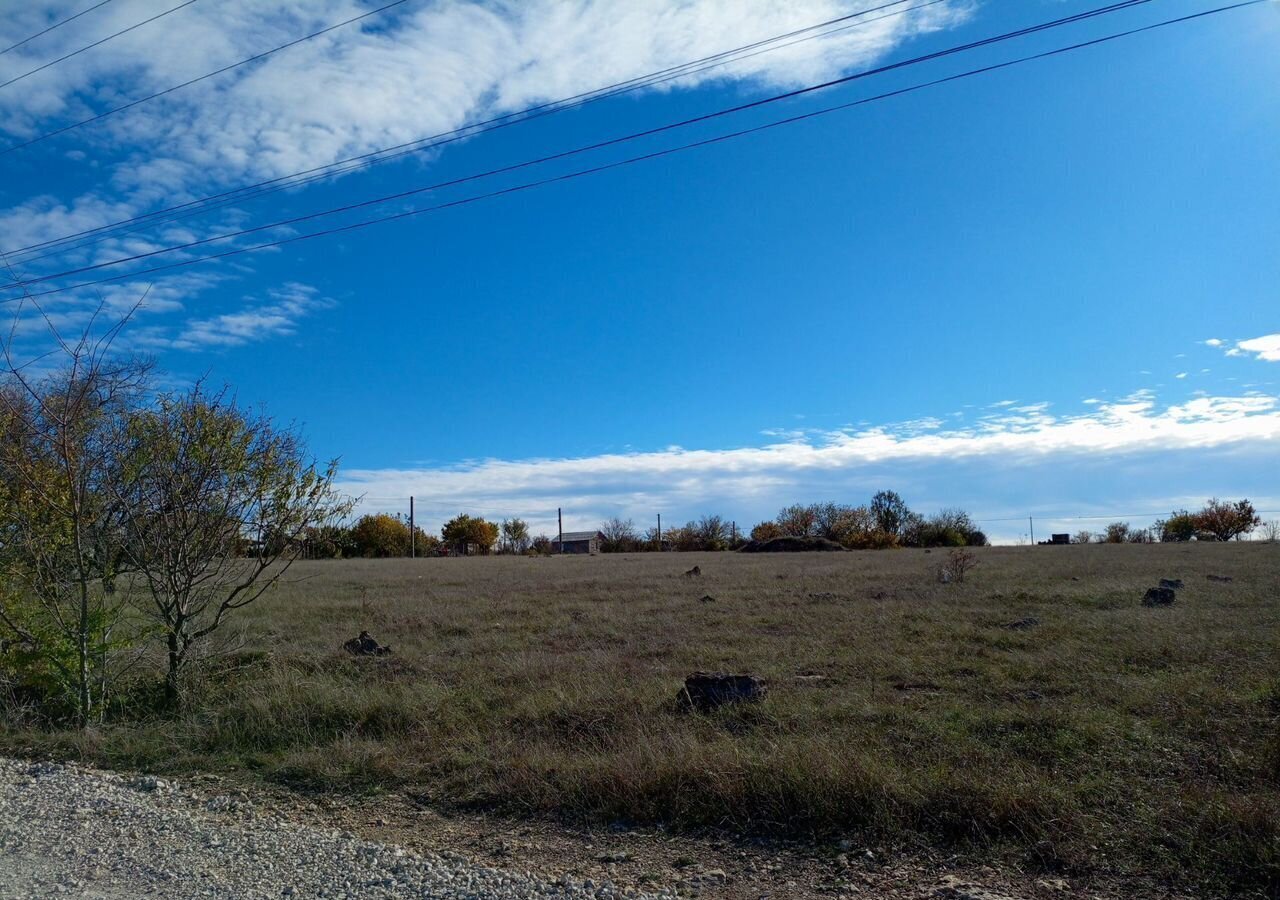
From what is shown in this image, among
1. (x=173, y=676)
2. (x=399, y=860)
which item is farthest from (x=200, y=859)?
(x=173, y=676)

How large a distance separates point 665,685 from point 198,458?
18.1 ft

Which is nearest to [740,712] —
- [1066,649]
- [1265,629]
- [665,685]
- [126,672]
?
[665,685]

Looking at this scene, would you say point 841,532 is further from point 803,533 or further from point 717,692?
point 717,692

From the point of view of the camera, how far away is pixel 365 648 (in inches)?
479

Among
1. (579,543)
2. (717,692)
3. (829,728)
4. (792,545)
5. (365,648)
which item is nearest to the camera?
(829,728)

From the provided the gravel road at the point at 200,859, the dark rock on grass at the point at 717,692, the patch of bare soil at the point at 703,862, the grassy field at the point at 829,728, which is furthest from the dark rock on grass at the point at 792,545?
the gravel road at the point at 200,859

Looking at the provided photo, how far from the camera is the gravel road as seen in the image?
444 centimetres

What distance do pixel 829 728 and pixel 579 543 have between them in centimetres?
7477

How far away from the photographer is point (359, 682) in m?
9.93

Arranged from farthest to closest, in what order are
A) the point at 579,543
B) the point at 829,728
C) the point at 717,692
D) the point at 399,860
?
the point at 579,543
the point at 717,692
the point at 829,728
the point at 399,860

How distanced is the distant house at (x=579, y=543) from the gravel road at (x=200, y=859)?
232 ft

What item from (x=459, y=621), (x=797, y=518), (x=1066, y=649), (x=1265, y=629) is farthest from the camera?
(x=797, y=518)

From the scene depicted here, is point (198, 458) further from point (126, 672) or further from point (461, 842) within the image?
point (461, 842)

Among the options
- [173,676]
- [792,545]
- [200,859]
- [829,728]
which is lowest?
[200,859]
